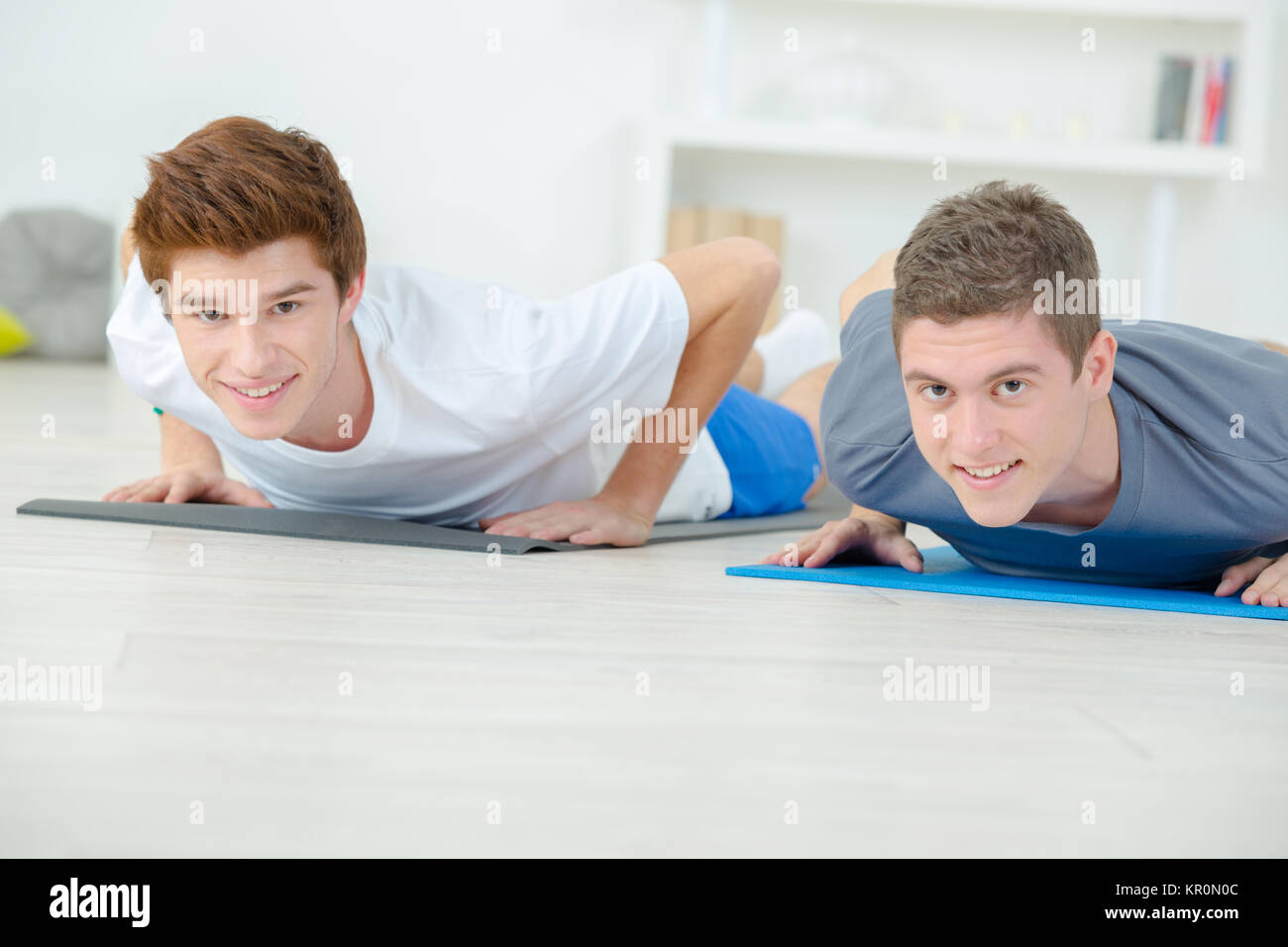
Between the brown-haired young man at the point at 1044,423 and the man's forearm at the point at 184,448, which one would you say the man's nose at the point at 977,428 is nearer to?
the brown-haired young man at the point at 1044,423

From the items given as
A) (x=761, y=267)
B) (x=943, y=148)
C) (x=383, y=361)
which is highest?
(x=943, y=148)

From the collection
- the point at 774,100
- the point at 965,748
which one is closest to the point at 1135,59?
the point at 774,100

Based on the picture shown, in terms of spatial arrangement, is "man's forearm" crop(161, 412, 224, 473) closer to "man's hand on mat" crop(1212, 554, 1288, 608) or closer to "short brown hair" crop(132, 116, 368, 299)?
"short brown hair" crop(132, 116, 368, 299)

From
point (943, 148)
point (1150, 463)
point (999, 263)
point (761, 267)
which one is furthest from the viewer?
point (943, 148)

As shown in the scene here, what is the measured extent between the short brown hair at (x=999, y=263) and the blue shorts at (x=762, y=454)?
98 centimetres

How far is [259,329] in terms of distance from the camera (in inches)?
60.3

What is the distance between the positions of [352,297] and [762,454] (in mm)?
952

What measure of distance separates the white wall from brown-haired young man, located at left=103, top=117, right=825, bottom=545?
2988 millimetres

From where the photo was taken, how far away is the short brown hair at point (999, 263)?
1298mm

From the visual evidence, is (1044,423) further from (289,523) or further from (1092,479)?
(289,523)

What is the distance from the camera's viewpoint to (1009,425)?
1.32 m

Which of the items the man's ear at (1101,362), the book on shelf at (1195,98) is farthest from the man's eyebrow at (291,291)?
the book on shelf at (1195,98)

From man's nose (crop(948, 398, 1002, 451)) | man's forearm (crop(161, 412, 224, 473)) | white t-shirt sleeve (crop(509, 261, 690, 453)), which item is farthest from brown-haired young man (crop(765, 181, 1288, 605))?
man's forearm (crop(161, 412, 224, 473))

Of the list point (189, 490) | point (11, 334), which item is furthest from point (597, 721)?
point (11, 334)
